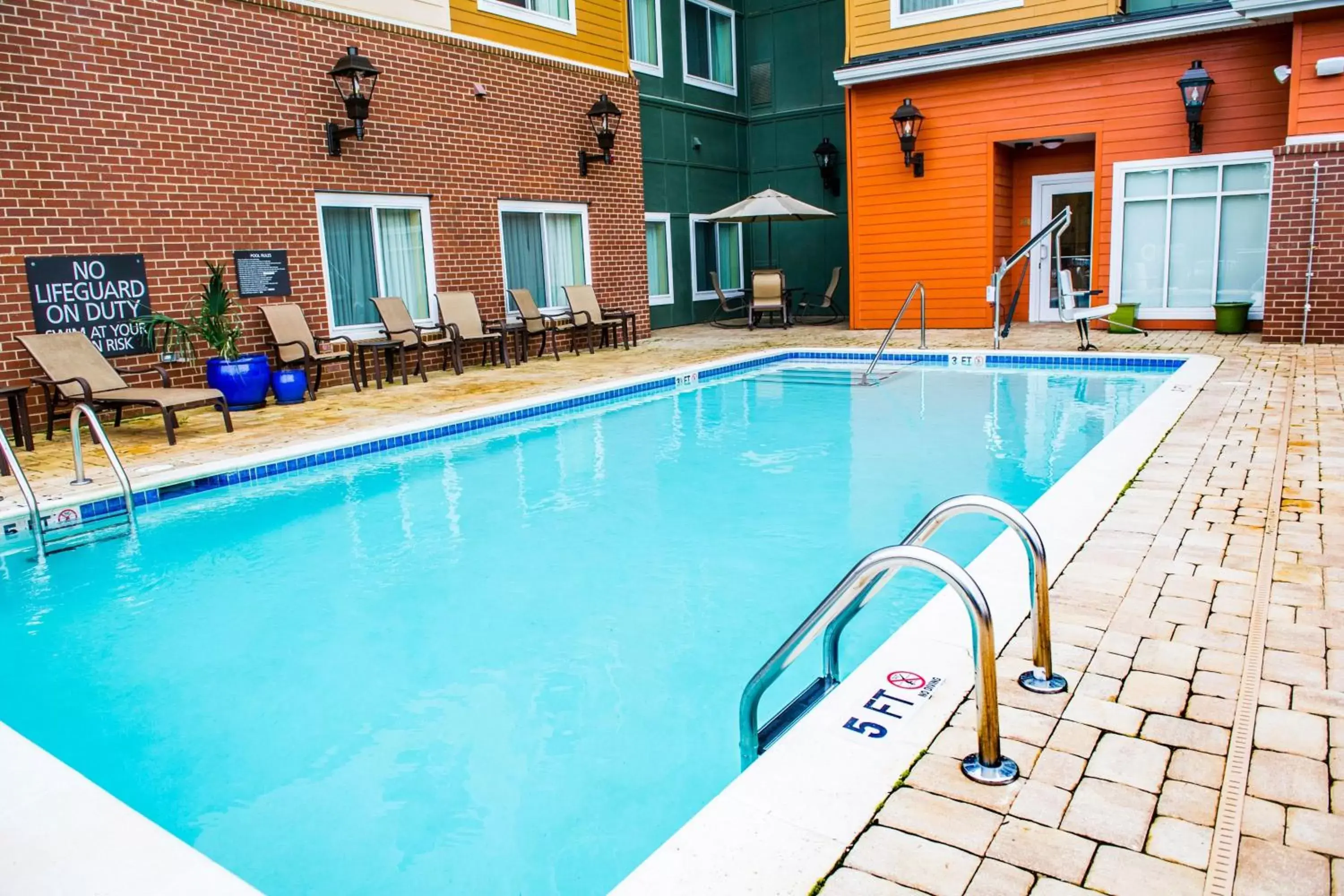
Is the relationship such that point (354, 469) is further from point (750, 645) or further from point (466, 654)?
point (750, 645)

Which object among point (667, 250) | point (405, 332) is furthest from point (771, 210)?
point (405, 332)

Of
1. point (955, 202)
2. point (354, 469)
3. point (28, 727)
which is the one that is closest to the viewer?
point (28, 727)

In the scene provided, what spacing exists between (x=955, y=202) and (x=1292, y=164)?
3901 millimetres

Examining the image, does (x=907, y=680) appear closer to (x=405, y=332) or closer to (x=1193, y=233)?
(x=405, y=332)

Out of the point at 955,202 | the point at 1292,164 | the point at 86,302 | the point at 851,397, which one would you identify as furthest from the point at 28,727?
the point at 955,202

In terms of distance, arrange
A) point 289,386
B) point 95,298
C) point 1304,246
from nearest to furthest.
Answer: point 95,298
point 289,386
point 1304,246

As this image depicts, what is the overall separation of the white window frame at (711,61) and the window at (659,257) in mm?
2333

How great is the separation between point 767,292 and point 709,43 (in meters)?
4.84

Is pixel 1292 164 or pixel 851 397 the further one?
pixel 1292 164

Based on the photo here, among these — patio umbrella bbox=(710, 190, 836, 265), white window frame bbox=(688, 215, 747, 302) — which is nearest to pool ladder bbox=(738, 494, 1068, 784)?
patio umbrella bbox=(710, 190, 836, 265)

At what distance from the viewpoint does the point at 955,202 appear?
1237 cm

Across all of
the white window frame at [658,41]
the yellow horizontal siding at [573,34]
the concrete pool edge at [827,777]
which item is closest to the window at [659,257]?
the white window frame at [658,41]

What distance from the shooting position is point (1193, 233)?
10969 mm

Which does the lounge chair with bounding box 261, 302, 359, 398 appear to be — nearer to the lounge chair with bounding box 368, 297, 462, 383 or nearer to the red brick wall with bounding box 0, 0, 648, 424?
the red brick wall with bounding box 0, 0, 648, 424
